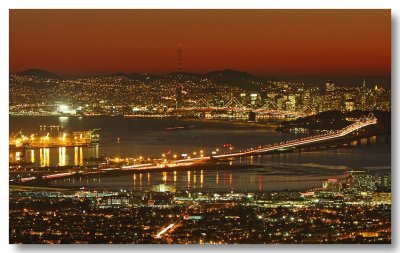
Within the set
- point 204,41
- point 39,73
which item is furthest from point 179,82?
point 39,73

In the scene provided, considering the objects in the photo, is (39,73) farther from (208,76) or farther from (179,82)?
(208,76)

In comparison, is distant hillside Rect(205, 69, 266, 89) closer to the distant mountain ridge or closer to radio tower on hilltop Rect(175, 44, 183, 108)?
the distant mountain ridge

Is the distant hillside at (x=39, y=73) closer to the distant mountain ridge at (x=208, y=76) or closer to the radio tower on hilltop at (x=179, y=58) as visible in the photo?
the distant mountain ridge at (x=208, y=76)

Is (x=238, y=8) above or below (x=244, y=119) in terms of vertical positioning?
above

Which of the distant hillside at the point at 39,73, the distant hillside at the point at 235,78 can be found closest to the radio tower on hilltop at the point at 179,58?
the distant hillside at the point at 235,78

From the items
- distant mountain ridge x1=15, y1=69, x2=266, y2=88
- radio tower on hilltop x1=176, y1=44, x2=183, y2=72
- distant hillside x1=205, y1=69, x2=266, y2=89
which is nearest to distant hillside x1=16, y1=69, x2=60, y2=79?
distant mountain ridge x1=15, y1=69, x2=266, y2=88

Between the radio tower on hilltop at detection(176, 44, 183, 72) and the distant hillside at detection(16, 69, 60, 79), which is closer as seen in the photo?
the distant hillside at detection(16, 69, 60, 79)

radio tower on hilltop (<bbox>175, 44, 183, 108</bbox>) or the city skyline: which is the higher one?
the city skyline

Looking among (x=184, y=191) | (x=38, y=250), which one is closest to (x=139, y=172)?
(x=184, y=191)
